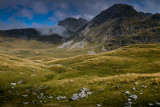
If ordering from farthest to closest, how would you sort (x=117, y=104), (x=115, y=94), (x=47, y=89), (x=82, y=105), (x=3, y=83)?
(x=3, y=83) → (x=47, y=89) → (x=115, y=94) → (x=82, y=105) → (x=117, y=104)

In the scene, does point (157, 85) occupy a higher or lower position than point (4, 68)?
lower

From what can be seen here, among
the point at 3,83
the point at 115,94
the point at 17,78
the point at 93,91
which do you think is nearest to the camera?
the point at 115,94

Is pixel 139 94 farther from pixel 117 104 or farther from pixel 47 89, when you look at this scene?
pixel 47 89

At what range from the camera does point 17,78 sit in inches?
1427

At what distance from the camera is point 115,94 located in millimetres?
19172

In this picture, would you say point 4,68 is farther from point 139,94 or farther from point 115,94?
point 139,94

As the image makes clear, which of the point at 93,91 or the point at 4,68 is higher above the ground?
the point at 4,68

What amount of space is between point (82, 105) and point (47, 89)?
12717 millimetres

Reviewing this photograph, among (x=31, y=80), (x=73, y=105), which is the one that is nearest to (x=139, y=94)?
(x=73, y=105)

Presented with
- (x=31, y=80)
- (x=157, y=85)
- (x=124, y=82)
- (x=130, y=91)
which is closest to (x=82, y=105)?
(x=130, y=91)

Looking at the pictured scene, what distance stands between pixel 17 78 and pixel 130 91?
32074 millimetres

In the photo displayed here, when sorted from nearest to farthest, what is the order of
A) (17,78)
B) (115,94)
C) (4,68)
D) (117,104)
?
(117,104), (115,94), (17,78), (4,68)

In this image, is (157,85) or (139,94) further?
(157,85)

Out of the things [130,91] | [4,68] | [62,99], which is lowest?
[62,99]
